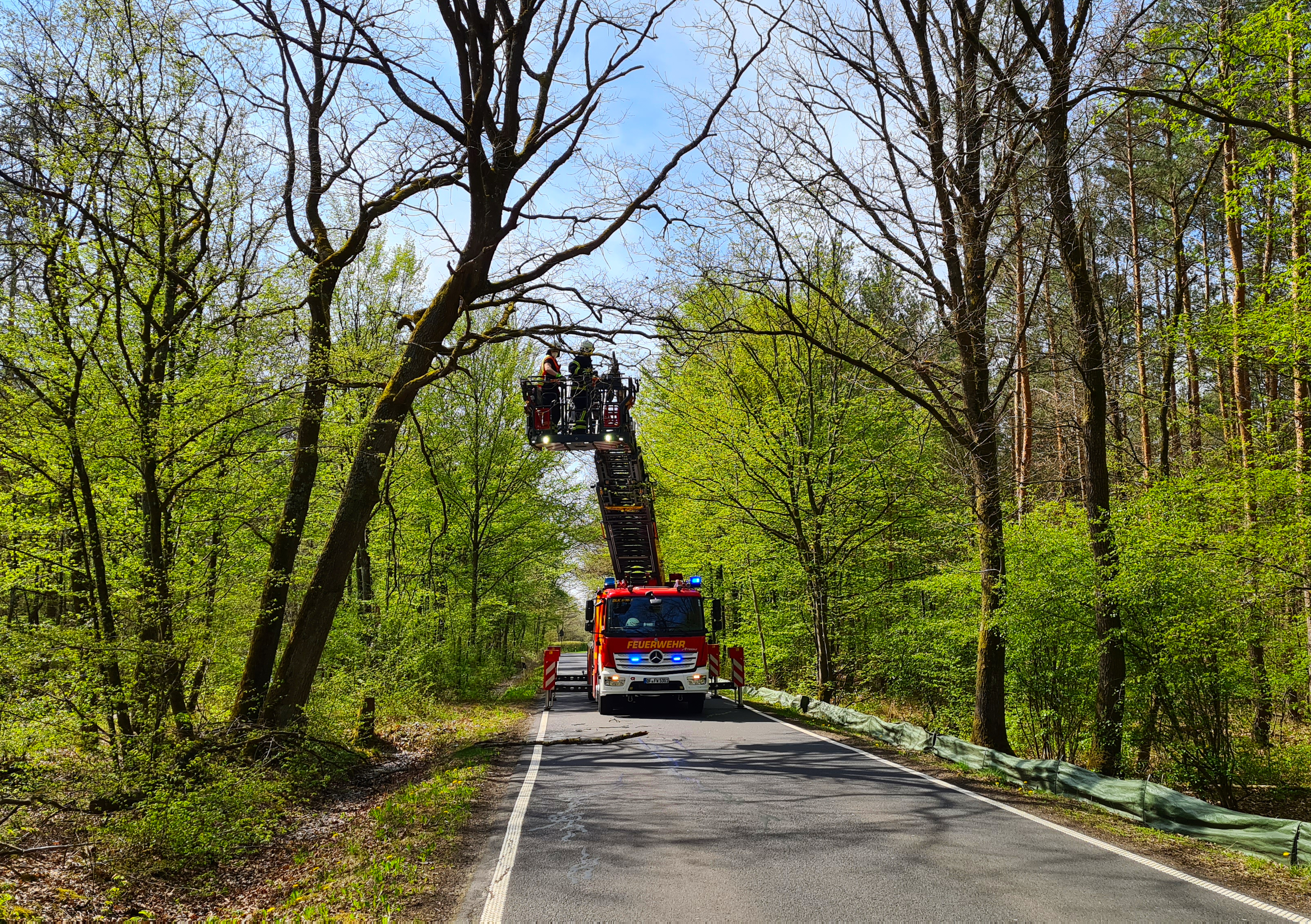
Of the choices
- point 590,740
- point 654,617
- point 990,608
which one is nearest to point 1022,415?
point 990,608

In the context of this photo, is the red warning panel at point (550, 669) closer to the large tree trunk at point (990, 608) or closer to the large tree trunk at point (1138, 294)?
the large tree trunk at point (990, 608)

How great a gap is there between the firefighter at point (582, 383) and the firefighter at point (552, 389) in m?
0.29

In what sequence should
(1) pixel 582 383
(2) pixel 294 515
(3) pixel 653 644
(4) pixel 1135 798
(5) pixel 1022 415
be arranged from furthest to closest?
(5) pixel 1022 415
(3) pixel 653 644
(1) pixel 582 383
(2) pixel 294 515
(4) pixel 1135 798

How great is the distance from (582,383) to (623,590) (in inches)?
179

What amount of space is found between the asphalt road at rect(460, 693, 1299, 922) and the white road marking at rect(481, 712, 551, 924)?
0.04 m

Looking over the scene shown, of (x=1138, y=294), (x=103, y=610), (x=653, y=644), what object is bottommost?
(x=653, y=644)

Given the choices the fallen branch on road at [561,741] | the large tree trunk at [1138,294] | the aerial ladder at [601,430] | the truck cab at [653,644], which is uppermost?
the large tree trunk at [1138,294]

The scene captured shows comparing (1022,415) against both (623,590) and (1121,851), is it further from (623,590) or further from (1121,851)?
(1121,851)

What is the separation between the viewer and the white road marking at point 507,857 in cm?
511

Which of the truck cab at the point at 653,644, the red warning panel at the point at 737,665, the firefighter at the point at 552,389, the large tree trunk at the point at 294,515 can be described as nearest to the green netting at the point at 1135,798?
the truck cab at the point at 653,644

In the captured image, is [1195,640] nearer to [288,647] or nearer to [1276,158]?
[1276,158]

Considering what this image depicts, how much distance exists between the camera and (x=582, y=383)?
14930 millimetres

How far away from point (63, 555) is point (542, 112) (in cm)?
898

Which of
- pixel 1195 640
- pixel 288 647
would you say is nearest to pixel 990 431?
pixel 1195 640
